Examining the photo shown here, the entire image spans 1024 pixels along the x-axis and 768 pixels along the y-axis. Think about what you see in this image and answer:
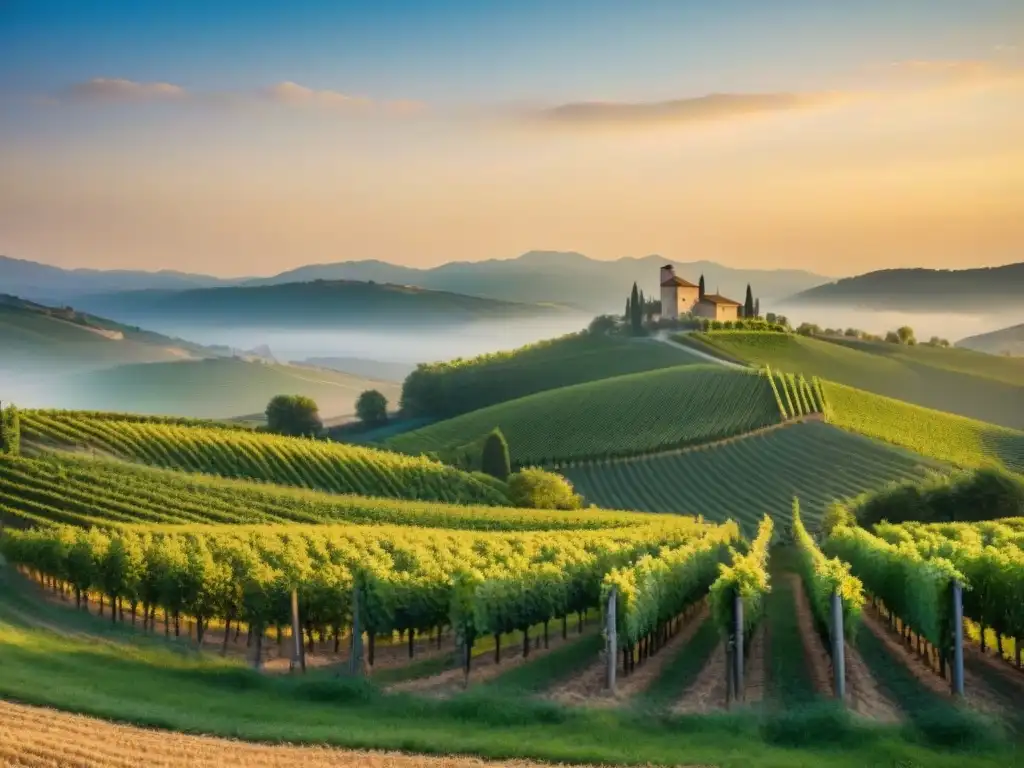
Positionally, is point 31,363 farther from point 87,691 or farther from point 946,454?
point 87,691

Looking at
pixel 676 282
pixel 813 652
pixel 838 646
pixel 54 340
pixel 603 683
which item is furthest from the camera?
pixel 54 340

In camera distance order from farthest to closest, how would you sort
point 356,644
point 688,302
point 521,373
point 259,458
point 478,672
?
1. point 688,302
2. point 521,373
3. point 259,458
4. point 478,672
5. point 356,644

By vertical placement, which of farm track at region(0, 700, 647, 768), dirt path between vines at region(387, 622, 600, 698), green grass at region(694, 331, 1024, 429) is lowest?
dirt path between vines at region(387, 622, 600, 698)

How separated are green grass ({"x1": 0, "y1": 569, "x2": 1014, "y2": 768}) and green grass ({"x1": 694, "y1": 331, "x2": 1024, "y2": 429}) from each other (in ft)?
269

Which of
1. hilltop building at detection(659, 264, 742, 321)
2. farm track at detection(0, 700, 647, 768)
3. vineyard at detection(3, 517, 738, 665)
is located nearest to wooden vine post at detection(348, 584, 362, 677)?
vineyard at detection(3, 517, 738, 665)

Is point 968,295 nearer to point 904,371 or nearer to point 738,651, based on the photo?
point 904,371

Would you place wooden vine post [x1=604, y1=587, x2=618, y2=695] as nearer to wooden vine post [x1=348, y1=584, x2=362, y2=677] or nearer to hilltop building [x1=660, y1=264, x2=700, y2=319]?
wooden vine post [x1=348, y1=584, x2=362, y2=677]

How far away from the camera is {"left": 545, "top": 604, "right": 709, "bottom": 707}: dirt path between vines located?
17.0m

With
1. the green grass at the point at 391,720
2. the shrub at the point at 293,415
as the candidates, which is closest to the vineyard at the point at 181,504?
the green grass at the point at 391,720

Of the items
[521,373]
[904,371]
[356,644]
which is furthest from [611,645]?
[904,371]

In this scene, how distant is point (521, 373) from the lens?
112m

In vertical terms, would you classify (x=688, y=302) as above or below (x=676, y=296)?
below

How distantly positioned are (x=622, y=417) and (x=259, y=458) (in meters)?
31.8

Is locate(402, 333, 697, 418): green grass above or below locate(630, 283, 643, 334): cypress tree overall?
below
